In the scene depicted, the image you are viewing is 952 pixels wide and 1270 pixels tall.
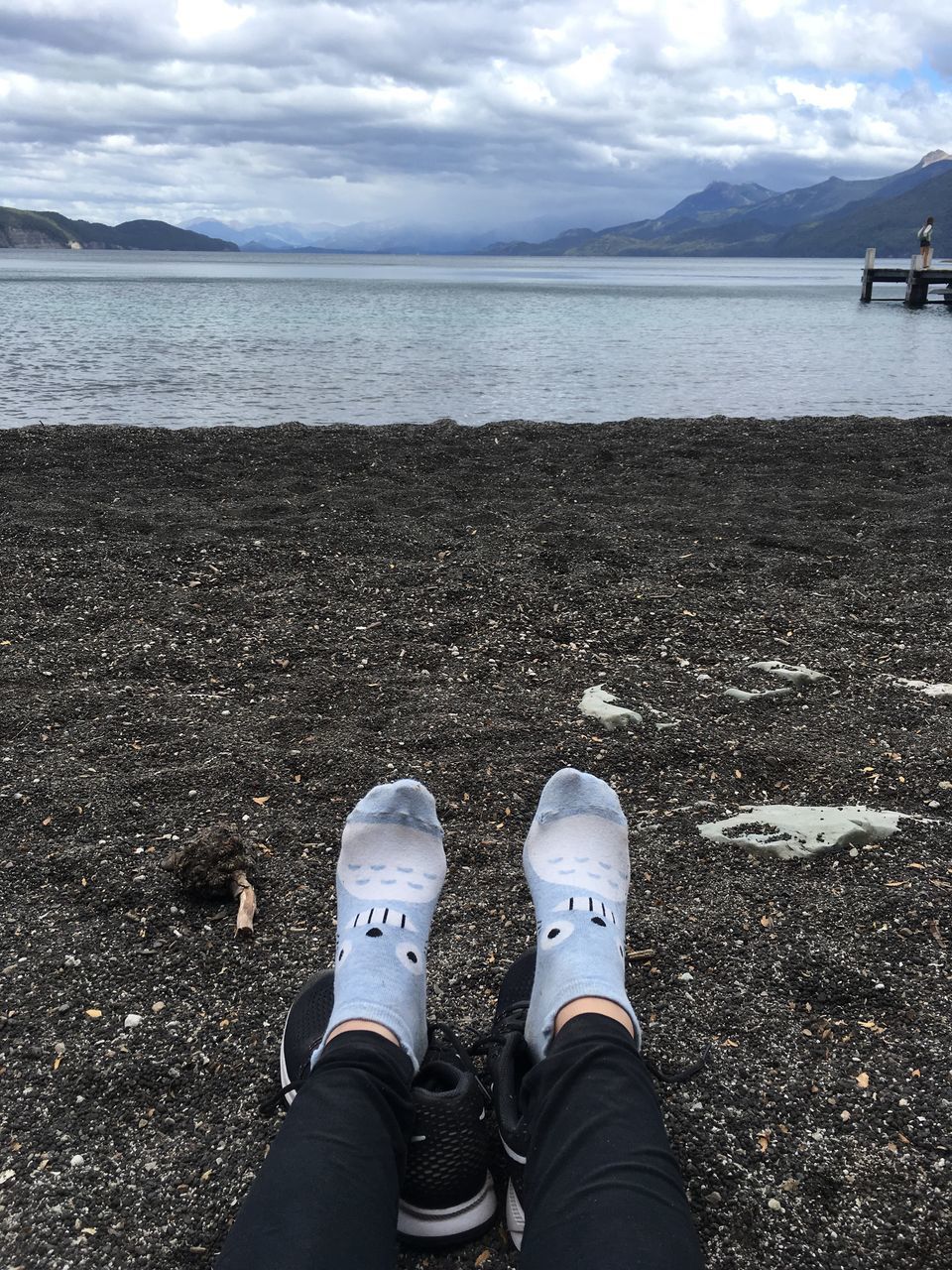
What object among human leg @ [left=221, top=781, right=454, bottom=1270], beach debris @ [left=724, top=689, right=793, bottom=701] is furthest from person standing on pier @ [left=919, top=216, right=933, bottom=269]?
human leg @ [left=221, top=781, right=454, bottom=1270]

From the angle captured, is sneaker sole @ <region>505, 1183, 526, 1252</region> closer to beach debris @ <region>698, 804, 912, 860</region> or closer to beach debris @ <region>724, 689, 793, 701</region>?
beach debris @ <region>698, 804, 912, 860</region>

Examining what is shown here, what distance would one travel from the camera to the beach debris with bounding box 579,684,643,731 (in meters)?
3.44

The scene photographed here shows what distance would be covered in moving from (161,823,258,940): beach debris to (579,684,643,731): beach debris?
4.79 feet

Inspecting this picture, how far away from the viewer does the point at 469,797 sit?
118 inches

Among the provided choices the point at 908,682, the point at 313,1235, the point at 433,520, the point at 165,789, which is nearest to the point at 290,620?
the point at 165,789

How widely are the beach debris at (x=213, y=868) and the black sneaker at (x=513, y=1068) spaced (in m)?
0.78

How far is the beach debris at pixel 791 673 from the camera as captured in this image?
375 cm

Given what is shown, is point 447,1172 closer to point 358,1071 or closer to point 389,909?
point 358,1071

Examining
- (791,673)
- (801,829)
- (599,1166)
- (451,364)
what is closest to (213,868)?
(599,1166)

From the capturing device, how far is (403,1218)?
161 centimetres

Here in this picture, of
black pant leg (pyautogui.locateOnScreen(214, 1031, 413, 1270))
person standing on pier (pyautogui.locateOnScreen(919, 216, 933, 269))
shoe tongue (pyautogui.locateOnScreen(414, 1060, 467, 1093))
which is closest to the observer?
black pant leg (pyautogui.locateOnScreen(214, 1031, 413, 1270))

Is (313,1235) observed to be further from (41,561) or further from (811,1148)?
(41,561)

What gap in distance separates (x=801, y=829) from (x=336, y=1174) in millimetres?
1847

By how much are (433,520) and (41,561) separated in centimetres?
234
